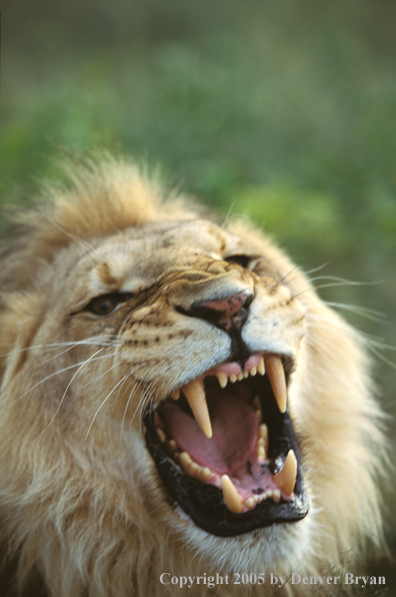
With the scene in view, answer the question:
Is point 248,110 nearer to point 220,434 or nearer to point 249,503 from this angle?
point 220,434

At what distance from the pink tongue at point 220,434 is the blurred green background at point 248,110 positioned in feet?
4.43

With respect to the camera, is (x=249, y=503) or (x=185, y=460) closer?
(x=249, y=503)

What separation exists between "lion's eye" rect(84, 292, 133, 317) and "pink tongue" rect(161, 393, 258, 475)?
32cm

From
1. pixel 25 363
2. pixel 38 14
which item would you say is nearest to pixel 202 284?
pixel 25 363

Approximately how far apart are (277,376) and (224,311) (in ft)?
0.91

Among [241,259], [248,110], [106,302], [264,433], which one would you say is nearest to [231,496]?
[264,433]

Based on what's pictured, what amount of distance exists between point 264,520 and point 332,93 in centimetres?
367

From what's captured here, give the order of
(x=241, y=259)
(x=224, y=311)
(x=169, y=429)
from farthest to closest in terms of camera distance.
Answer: (x=241, y=259) < (x=169, y=429) < (x=224, y=311)

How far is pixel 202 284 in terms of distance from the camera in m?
1.55

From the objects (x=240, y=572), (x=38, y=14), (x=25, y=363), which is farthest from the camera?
(x=38, y=14)

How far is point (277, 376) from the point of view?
1.64 metres

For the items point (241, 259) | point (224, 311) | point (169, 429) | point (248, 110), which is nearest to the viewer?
point (224, 311)

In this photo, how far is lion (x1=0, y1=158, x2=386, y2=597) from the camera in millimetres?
1545

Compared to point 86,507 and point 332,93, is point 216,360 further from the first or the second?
point 332,93
